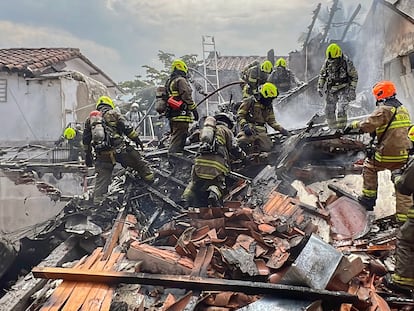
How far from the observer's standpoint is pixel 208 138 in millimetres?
5492

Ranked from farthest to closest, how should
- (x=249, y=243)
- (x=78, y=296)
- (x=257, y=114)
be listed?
(x=257, y=114) → (x=249, y=243) → (x=78, y=296)

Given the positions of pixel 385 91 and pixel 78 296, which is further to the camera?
pixel 385 91

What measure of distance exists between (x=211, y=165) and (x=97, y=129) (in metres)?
1.97

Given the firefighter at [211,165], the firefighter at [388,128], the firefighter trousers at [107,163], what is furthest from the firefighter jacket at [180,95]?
the firefighter at [388,128]

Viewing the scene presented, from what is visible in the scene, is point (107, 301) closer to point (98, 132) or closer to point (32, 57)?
point (98, 132)

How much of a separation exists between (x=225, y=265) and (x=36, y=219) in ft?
21.6

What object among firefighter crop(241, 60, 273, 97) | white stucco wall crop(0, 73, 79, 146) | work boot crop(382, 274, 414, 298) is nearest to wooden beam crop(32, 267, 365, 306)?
work boot crop(382, 274, 414, 298)

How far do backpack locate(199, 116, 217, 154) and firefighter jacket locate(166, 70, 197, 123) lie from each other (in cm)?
176

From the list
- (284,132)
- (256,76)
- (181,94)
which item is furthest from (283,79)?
(181,94)

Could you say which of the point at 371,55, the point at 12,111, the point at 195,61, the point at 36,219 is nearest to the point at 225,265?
the point at 36,219

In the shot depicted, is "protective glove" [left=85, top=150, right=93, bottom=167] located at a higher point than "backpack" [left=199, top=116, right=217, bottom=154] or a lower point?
lower

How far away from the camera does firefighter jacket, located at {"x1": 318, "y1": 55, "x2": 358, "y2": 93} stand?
7535 mm

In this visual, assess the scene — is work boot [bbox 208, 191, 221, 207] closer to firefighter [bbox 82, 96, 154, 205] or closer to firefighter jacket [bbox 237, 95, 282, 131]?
firefighter [bbox 82, 96, 154, 205]

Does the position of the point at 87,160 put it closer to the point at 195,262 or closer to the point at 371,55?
the point at 195,262
